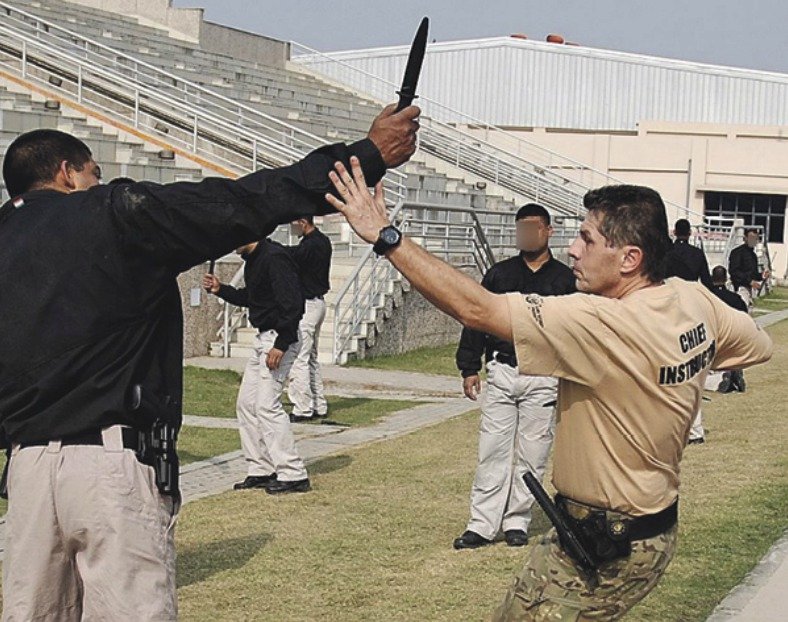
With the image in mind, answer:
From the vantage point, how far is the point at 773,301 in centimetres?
3541

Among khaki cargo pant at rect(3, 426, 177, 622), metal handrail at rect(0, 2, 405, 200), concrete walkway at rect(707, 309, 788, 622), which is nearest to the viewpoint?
khaki cargo pant at rect(3, 426, 177, 622)

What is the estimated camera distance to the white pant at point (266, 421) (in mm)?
9695

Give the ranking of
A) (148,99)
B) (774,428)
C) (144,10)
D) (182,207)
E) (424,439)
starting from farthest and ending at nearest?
(144,10) < (148,99) < (774,428) < (424,439) < (182,207)

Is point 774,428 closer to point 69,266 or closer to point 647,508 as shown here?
point 647,508

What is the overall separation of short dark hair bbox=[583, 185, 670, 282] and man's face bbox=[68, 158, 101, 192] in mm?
1578

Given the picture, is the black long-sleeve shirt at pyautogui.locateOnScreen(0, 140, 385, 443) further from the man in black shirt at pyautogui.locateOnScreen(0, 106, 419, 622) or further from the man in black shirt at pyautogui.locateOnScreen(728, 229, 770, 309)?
the man in black shirt at pyautogui.locateOnScreen(728, 229, 770, 309)

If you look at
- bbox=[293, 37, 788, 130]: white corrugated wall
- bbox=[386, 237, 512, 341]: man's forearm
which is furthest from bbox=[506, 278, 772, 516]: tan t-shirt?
bbox=[293, 37, 788, 130]: white corrugated wall

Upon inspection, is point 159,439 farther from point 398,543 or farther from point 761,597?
point 398,543

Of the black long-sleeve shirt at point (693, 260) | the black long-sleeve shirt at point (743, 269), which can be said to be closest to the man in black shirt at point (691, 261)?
the black long-sleeve shirt at point (693, 260)

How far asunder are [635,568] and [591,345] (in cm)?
74

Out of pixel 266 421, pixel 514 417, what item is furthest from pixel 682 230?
pixel 514 417

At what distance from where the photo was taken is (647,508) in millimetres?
4293

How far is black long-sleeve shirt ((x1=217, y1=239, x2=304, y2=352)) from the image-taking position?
970 cm

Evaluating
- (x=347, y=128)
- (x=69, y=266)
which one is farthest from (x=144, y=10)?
(x=69, y=266)
